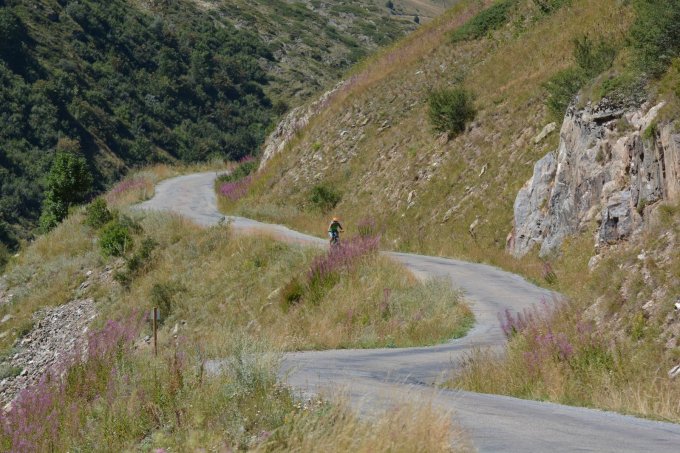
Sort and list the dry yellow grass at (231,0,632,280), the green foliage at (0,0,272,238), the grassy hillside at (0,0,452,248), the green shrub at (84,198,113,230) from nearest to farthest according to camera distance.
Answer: the dry yellow grass at (231,0,632,280) → the green shrub at (84,198,113,230) → the green foliage at (0,0,272,238) → the grassy hillside at (0,0,452,248)

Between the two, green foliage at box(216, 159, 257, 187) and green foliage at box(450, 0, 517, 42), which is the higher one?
green foliage at box(450, 0, 517, 42)

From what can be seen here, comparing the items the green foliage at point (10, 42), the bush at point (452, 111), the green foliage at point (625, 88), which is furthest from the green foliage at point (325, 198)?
the green foliage at point (10, 42)

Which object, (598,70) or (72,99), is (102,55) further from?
(598,70)

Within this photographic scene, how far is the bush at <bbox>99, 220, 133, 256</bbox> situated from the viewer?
32188 mm

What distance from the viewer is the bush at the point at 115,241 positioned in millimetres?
32188

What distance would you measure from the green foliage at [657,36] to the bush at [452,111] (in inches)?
545

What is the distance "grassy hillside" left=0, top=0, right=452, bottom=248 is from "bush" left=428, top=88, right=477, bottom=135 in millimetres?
23373

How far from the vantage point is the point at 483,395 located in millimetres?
9617

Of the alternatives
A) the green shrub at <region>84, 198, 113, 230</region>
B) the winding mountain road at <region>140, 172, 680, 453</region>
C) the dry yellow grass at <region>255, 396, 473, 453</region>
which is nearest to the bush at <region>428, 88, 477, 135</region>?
the winding mountain road at <region>140, 172, 680, 453</region>

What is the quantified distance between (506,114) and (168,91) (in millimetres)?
69556

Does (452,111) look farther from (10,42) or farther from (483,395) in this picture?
(10,42)

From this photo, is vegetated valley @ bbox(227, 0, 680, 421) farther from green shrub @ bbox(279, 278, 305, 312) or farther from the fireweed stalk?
green shrub @ bbox(279, 278, 305, 312)

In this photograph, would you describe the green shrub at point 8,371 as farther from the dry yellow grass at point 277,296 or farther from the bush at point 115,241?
the bush at point 115,241

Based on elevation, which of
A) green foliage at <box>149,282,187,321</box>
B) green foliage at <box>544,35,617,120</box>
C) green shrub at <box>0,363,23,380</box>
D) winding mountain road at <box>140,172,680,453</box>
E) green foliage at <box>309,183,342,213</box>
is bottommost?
green shrub at <box>0,363,23,380</box>
